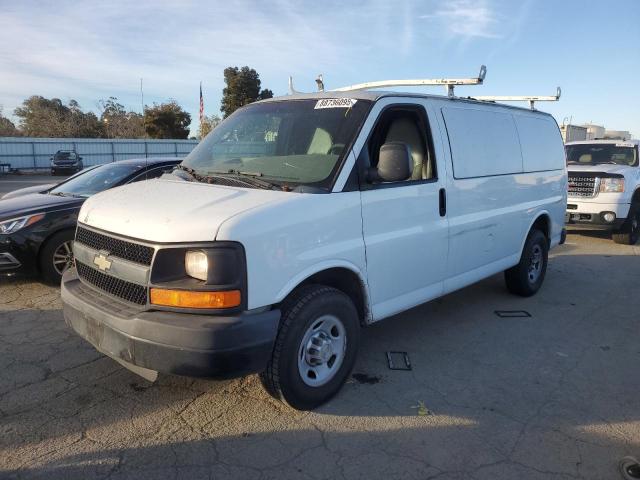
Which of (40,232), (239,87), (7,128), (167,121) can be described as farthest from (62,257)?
(7,128)

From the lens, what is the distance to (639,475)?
8.98 feet

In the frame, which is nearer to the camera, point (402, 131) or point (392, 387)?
point (392, 387)

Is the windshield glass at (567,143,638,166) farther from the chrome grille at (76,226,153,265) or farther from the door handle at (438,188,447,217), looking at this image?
the chrome grille at (76,226,153,265)

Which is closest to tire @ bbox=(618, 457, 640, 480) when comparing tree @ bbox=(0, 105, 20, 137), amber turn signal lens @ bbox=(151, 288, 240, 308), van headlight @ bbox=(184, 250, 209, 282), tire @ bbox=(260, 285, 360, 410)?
tire @ bbox=(260, 285, 360, 410)

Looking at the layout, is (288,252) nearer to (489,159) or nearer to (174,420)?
(174,420)

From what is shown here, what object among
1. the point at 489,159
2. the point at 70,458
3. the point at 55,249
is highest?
the point at 489,159

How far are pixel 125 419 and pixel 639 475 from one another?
9.98 feet

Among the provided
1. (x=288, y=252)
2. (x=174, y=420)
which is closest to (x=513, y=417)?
(x=288, y=252)

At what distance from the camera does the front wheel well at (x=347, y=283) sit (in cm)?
334

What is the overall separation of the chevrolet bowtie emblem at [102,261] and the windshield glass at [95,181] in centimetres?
344

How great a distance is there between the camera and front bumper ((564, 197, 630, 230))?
30.9ft

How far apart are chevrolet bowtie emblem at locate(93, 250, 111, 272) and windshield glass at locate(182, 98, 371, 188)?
3.43ft

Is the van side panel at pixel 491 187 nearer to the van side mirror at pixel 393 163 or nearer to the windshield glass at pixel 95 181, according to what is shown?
the van side mirror at pixel 393 163

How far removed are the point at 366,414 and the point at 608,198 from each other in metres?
8.24
